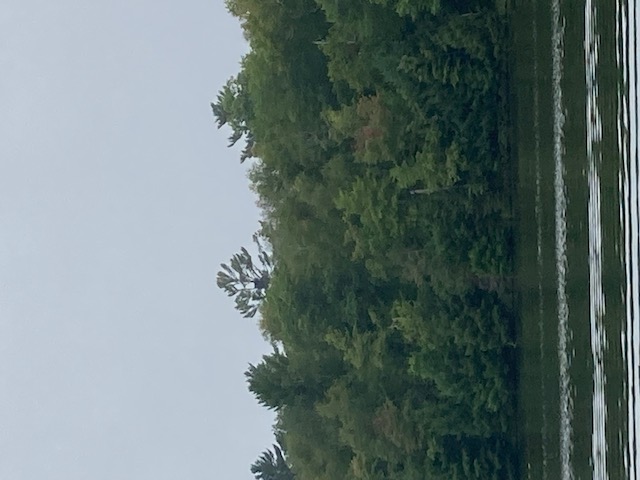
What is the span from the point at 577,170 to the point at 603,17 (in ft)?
9.47

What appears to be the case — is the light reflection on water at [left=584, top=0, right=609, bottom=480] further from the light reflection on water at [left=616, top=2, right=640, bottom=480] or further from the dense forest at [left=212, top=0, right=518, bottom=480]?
the dense forest at [left=212, top=0, right=518, bottom=480]

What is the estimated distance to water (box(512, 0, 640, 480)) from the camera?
17.4 metres

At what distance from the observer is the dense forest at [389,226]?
23250 mm

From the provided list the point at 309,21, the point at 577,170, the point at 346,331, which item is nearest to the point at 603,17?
the point at 577,170

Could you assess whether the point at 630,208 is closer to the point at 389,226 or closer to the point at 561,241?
the point at 561,241

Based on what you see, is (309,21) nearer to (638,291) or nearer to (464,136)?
(464,136)

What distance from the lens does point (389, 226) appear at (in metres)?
24.3

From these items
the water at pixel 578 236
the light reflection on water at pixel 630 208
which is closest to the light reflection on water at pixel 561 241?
the water at pixel 578 236

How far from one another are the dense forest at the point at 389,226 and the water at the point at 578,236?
1.96 feet

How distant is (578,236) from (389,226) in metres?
5.13

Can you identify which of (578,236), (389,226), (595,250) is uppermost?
(389,226)

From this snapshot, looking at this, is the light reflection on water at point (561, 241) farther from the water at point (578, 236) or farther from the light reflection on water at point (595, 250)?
the light reflection on water at point (595, 250)

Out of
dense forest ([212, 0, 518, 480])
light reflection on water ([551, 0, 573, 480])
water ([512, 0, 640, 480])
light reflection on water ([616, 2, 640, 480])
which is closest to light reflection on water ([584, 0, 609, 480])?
water ([512, 0, 640, 480])

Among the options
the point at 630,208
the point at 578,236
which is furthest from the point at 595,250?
the point at 630,208
